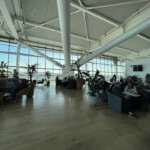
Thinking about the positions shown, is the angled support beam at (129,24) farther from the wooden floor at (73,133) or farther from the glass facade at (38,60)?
the wooden floor at (73,133)

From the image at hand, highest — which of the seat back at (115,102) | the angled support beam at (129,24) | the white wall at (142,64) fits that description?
the angled support beam at (129,24)

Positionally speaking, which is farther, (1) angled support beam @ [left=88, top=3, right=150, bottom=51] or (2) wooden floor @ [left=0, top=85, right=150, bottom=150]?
(1) angled support beam @ [left=88, top=3, right=150, bottom=51]

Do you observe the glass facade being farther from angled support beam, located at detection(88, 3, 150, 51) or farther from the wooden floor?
the wooden floor

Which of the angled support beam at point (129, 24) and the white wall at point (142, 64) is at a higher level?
the angled support beam at point (129, 24)

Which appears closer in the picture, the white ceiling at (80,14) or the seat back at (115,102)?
the seat back at (115,102)

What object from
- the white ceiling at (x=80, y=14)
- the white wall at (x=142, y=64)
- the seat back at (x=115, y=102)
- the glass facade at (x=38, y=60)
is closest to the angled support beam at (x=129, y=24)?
the white ceiling at (x=80, y=14)

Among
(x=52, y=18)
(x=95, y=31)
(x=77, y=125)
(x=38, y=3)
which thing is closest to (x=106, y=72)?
(x=95, y=31)

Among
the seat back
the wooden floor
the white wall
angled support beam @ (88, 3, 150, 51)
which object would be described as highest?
angled support beam @ (88, 3, 150, 51)

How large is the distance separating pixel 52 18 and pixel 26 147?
7440 mm

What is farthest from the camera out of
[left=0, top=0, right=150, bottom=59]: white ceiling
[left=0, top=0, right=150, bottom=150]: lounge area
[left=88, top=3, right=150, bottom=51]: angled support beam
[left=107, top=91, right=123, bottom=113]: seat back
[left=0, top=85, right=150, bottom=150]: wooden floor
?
[left=88, top=3, right=150, bottom=51]: angled support beam

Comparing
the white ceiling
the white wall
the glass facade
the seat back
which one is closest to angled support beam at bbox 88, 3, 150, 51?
the white ceiling

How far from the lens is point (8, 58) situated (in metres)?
10.0

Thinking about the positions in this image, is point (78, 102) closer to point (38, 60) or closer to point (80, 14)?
point (80, 14)

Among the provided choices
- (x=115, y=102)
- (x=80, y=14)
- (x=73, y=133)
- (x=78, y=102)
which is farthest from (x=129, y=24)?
(x=73, y=133)
